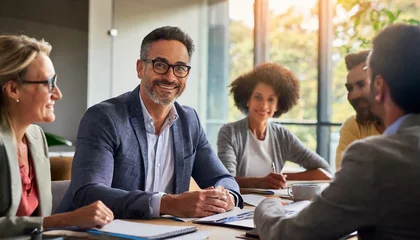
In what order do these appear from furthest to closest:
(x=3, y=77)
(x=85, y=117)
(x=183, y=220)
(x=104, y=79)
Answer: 1. (x=104, y=79)
2. (x=85, y=117)
3. (x=3, y=77)
4. (x=183, y=220)

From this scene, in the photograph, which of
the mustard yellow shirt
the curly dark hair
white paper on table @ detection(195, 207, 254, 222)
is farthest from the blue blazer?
the curly dark hair

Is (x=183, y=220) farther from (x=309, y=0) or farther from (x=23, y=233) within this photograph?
(x=309, y=0)

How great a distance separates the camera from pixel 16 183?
5.49 feet

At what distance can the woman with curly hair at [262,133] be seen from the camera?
3064 millimetres

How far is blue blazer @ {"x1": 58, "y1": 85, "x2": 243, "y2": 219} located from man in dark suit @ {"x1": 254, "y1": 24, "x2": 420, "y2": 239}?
2.35 feet

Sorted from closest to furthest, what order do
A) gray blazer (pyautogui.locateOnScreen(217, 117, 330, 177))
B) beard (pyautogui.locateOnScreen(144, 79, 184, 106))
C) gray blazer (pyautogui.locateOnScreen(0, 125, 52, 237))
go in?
gray blazer (pyautogui.locateOnScreen(0, 125, 52, 237)), beard (pyautogui.locateOnScreen(144, 79, 184, 106)), gray blazer (pyautogui.locateOnScreen(217, 117, 330, 177))

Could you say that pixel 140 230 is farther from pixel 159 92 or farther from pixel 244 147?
pixel 244 147

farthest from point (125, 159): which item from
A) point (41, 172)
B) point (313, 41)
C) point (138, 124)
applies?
point (313, 41)

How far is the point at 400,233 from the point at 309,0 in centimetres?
431

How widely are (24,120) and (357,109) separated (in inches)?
64.5

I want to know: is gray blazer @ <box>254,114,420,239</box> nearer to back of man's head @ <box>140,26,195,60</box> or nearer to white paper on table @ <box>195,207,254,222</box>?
Answer: white paper on table @ <box>195,207,254,222</box>

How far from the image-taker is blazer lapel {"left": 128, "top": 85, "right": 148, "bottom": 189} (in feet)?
6.50

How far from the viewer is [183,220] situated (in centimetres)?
160

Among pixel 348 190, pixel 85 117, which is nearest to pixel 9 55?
pixel 85 117
